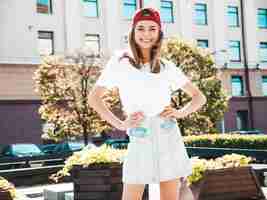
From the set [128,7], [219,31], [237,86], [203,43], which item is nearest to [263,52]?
[237,86]

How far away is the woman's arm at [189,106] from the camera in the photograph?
3.45 meters

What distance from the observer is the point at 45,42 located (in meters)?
33.0

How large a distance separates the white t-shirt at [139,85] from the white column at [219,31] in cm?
3582

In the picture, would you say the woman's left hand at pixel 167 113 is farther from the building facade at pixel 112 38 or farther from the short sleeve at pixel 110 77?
the building facade at pixel 112 38

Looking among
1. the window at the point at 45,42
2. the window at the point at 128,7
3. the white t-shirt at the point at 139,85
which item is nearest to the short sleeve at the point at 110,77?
the white t-shirt at the point at 139,85

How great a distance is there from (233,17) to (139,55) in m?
38.2

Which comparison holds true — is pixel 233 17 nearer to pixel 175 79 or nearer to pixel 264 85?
pixel 264 85

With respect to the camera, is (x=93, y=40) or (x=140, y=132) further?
(x=93, y=40)

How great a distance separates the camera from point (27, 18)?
1275 inches

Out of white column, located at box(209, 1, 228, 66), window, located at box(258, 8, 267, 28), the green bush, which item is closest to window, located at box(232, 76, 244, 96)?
white column, located at box(209, 1, 228, 66)

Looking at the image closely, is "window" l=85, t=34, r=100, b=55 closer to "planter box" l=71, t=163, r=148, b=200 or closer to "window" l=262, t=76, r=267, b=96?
"window" l=262, t=76, r=267, b=96

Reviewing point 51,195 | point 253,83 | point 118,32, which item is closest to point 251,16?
point 253,83

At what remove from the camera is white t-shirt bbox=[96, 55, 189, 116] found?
3451 mm

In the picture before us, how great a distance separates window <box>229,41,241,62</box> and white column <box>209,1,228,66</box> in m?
0.57
